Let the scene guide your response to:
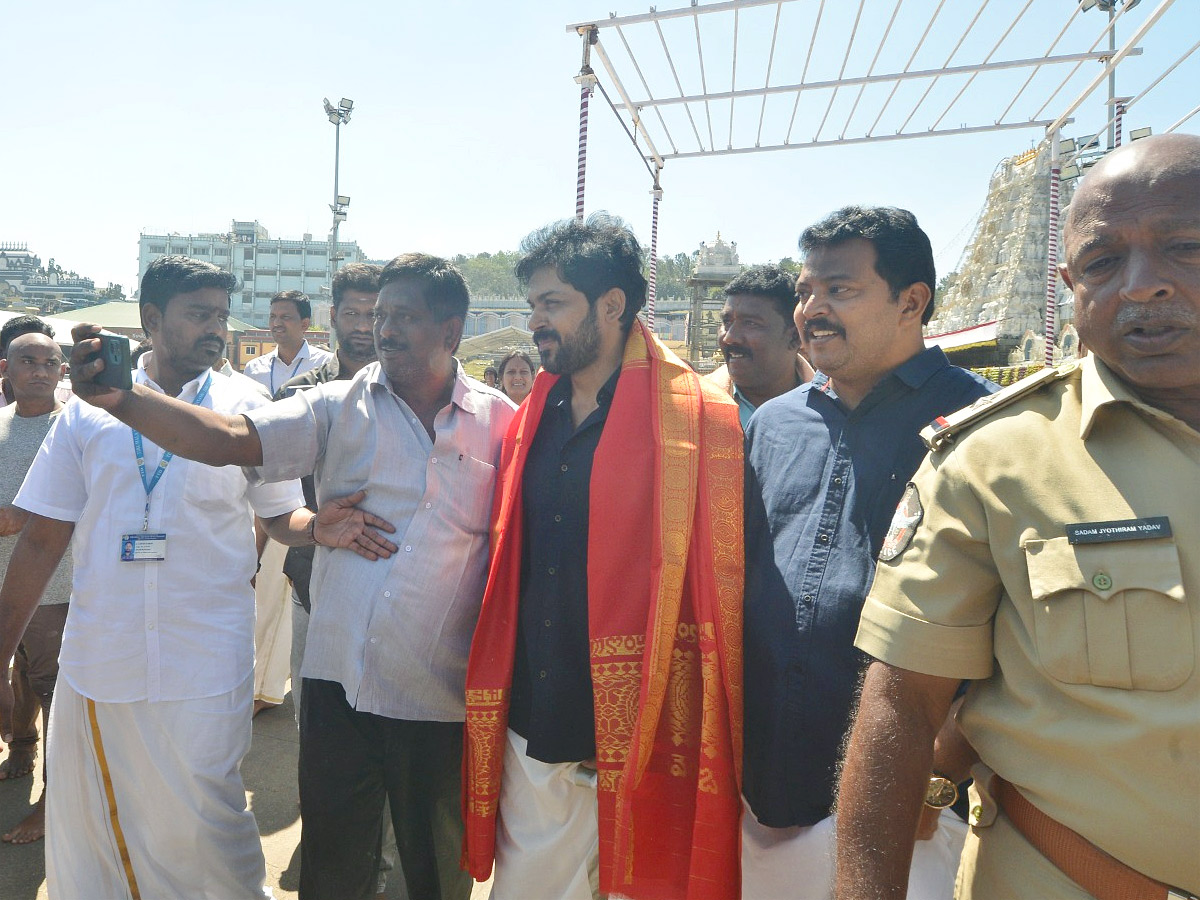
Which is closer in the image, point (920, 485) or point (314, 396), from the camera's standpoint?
point (920, 485)

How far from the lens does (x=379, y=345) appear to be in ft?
8.48

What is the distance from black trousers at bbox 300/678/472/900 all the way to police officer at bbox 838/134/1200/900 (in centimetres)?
161

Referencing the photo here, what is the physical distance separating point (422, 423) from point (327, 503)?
1.30ft

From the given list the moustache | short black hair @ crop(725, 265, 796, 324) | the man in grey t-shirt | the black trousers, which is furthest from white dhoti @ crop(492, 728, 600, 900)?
the man in grey t-shirt

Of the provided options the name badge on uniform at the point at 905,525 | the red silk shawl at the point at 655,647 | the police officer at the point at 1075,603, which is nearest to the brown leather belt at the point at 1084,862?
the police officer at the point at 1075,603

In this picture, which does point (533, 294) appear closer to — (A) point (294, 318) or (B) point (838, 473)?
(B) point (838, 473)

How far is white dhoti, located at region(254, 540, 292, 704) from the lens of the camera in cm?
470

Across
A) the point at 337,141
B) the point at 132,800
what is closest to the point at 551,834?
the point at 132,800

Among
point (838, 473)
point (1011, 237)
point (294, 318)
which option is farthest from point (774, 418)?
point (1011, 237)

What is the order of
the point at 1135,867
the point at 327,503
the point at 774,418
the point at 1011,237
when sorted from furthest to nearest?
the point at 1011,237, the point at 327,503, the point at 774,418, the point at 1135,867

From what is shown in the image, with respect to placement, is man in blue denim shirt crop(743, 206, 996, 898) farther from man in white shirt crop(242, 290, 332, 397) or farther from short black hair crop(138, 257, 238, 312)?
man in white shirt crop(242, 290, 332, 397)

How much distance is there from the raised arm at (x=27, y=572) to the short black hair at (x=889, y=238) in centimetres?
256

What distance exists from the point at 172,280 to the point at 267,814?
2.40 m

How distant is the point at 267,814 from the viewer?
11.8 feet
